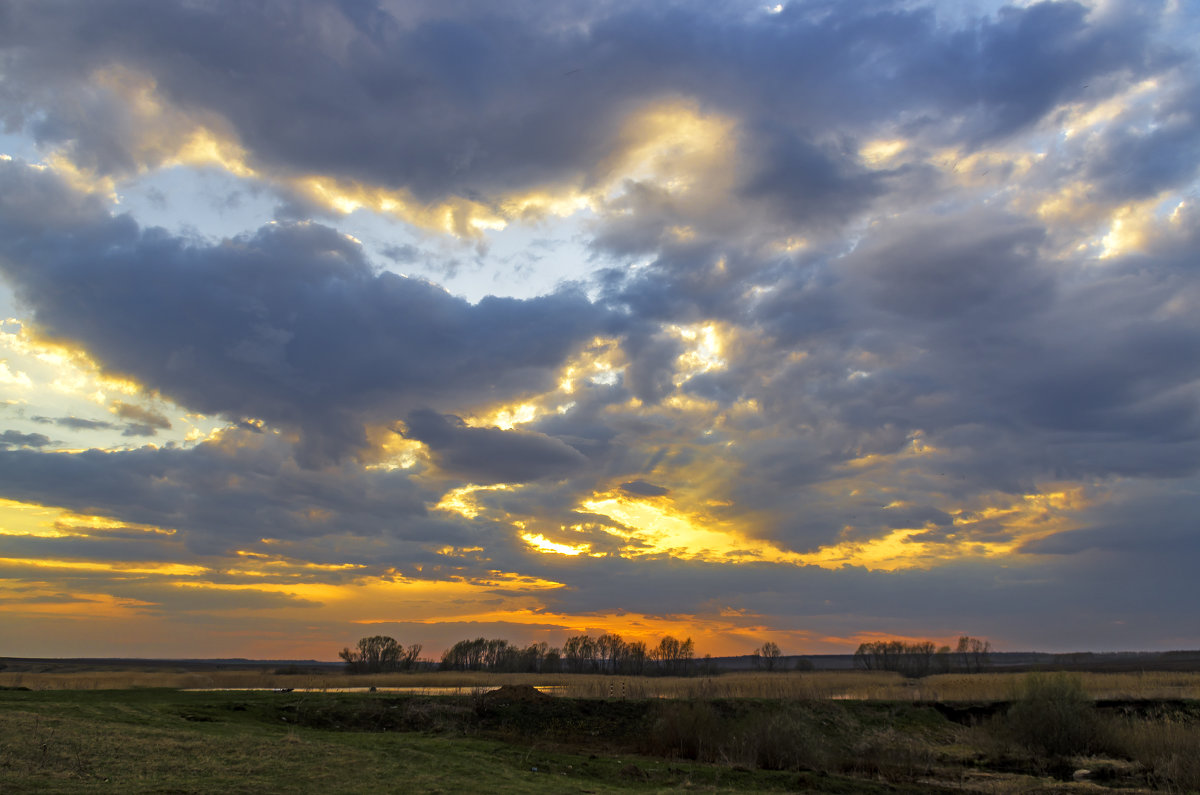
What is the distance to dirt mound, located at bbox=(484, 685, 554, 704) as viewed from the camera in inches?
1519

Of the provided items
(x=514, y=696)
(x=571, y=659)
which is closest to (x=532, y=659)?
(x=571, y=659)

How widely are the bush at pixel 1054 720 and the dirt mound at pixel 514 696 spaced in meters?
24.7

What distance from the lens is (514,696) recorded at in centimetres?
3922

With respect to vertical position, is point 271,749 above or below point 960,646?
above

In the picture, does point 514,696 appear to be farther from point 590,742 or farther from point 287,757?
point 287,757

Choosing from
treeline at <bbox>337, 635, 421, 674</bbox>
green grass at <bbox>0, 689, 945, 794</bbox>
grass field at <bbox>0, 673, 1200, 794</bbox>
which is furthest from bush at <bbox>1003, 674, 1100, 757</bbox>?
treeline at <bbox>337, 635, 421, 674</bbox>

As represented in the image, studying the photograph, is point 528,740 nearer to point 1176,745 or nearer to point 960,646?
point 1176,745

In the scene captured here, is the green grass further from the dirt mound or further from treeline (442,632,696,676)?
treeline (442,632,696,676)

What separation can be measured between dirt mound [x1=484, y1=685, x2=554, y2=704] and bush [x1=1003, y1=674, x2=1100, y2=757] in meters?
24.7

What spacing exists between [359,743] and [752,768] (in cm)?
1511

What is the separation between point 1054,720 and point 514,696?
27.7 meters

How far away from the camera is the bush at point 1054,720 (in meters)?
32.5

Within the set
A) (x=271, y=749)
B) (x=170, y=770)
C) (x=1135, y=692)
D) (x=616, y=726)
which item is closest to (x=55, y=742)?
(x=170, y=770)

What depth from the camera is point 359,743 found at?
25.6m
